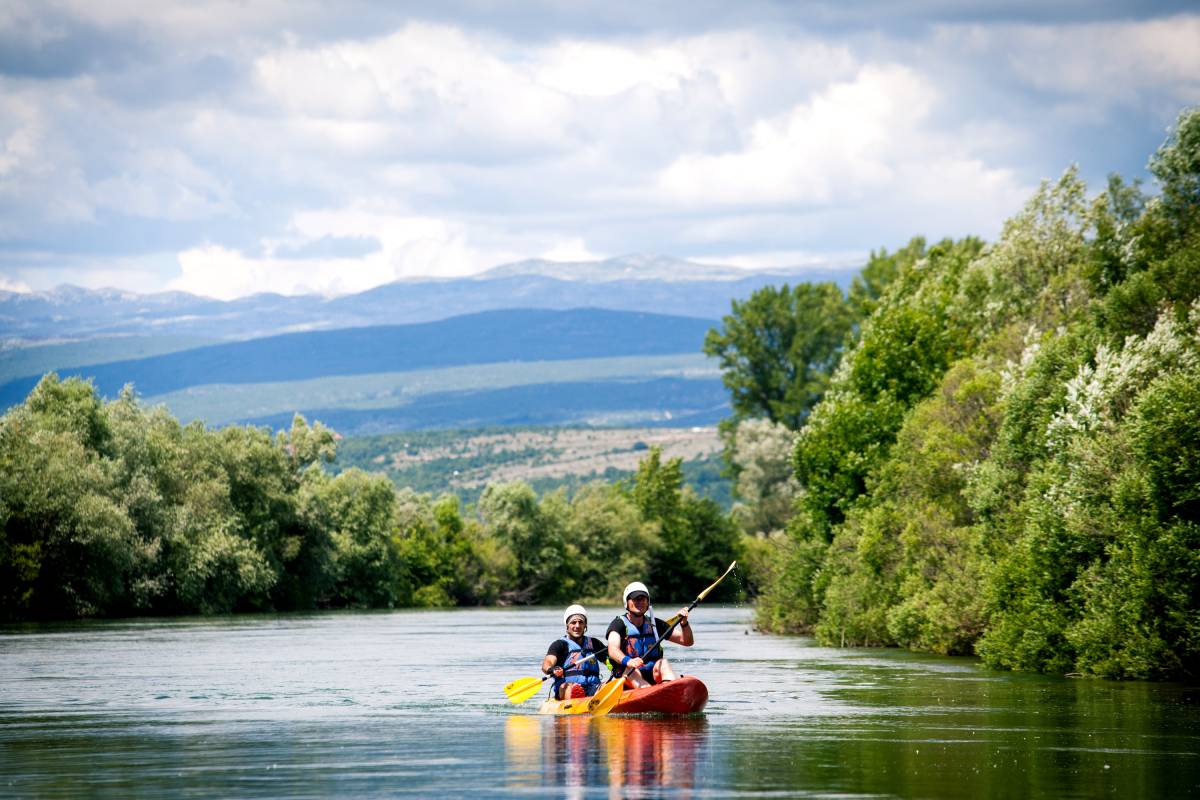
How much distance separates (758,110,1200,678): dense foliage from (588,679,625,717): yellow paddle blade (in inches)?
490

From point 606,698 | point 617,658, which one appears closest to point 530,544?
point 617,658

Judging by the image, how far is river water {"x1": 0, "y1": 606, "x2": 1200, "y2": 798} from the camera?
73.6ft

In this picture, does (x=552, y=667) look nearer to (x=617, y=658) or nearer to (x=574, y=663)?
(x=574, y=663)

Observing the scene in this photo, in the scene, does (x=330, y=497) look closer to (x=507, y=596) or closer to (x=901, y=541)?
(x=507, y=596)

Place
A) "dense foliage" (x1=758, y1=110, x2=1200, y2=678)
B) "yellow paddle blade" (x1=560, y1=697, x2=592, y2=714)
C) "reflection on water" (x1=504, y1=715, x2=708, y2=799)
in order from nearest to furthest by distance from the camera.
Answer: "reflection on water" (x1=504, y1=715, x2=708, y2=799)
"yellow paddle blade" (x1=560, y1=697, x2=592, y2=714)
"dense foliage" (x1=758, y1=110, x2=1200, y2=678)

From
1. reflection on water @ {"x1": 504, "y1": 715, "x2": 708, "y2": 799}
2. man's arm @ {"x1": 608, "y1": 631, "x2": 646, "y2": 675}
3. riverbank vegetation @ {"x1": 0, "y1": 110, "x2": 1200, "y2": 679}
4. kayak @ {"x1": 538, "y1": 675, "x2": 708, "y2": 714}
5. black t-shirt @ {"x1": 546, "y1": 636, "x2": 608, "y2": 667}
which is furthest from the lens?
riverbank vegetation @ {"x1": 0, "y1": 110, "x2": 1200, "y2": 679}

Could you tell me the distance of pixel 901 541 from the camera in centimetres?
5734

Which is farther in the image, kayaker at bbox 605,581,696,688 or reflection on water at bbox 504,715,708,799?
kayaker at bbox 605,581,696,688

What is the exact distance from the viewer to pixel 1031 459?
162ft

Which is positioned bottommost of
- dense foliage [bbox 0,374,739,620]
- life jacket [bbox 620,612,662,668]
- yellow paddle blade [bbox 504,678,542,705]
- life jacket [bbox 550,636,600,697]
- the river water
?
the river water

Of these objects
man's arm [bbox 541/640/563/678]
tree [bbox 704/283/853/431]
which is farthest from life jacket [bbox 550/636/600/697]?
tree [bbox 704/283/853/431]

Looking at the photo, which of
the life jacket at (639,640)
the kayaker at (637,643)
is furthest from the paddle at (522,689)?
the life jacket at (639,640)

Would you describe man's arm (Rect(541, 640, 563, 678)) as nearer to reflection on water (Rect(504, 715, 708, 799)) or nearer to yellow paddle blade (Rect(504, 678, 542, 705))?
reflection on water (Rect(504, 715, 708, 799))

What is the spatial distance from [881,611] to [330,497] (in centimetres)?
6014
